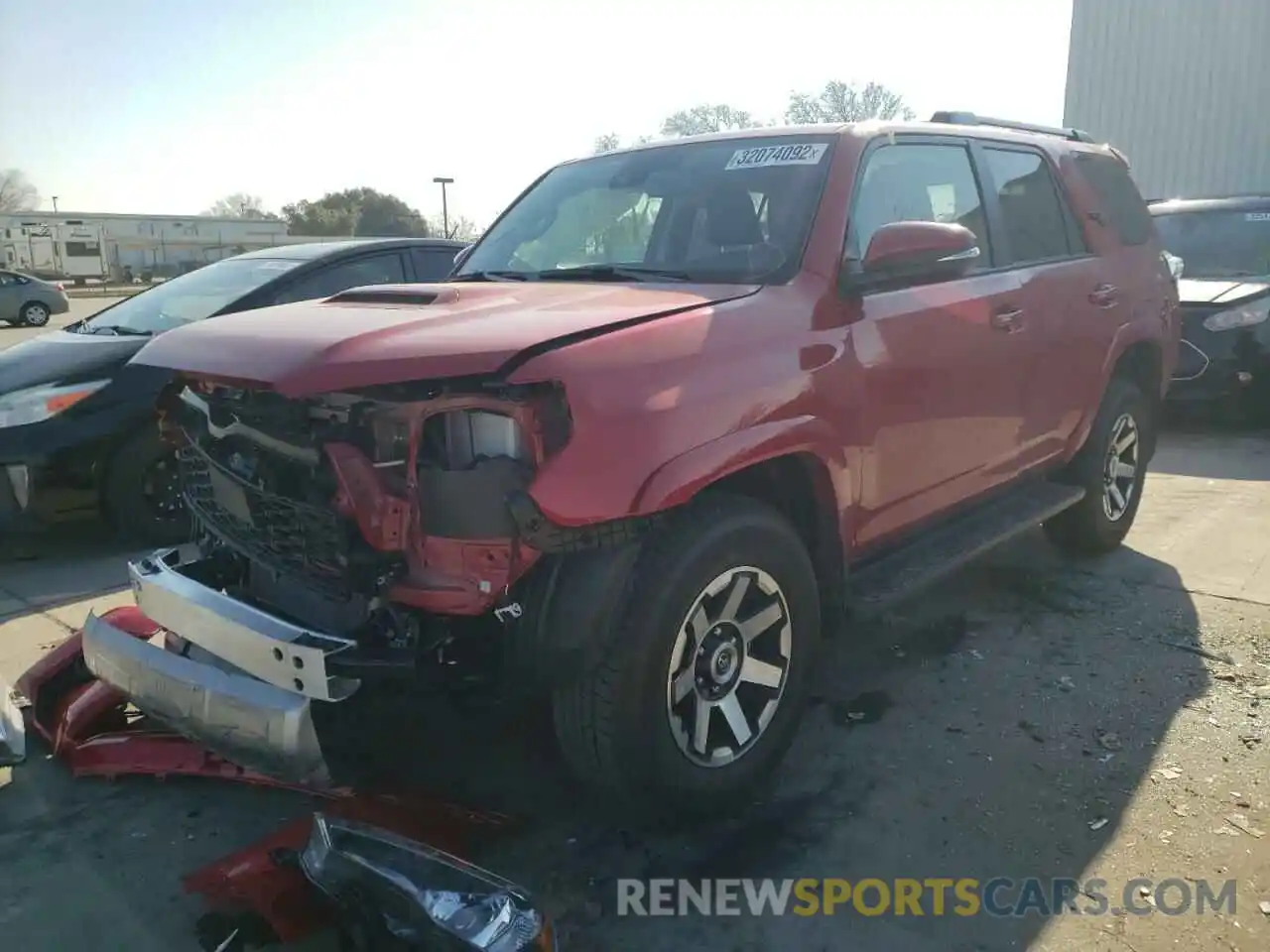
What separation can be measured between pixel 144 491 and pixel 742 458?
12.8ft

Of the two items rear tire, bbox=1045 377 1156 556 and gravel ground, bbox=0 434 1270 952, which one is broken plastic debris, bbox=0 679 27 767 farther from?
rear tire, bbox=1045 377 1156 556

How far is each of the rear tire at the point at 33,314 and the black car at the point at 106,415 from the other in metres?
20.9

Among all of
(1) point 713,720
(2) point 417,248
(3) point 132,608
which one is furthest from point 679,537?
(2) point 417,248

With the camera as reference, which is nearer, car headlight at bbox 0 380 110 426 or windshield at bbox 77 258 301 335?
car headlight at bbox 0 380 110 426

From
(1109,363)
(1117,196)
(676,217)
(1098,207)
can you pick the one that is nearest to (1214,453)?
(1117,196)

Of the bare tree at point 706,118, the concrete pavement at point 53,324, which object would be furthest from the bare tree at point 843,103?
the concrete pavement at point 53,324

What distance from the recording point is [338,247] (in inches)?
239

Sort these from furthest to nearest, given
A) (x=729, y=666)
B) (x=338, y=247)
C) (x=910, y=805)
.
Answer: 1. (x=338, y=247)
2. (x=910, y=805)
3. (x=729, y=666)

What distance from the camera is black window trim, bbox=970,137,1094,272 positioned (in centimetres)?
398

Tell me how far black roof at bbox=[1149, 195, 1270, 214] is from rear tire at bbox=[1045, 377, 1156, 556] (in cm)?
507

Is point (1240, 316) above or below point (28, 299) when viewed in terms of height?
above

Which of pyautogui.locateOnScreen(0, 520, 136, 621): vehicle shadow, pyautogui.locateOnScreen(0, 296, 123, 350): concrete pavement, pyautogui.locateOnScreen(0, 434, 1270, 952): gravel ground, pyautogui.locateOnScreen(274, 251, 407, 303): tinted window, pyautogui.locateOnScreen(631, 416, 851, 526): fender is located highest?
pyautogui.locateOnScreen(274, 251, 407, 303): tinted window

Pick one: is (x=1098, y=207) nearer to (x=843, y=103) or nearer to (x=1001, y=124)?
(x=1001, y=124)

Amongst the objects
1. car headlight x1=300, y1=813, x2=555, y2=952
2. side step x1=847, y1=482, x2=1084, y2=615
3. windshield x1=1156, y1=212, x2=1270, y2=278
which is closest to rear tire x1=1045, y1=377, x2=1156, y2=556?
side step x1=847, y1=482, x2=1084, y2=615
